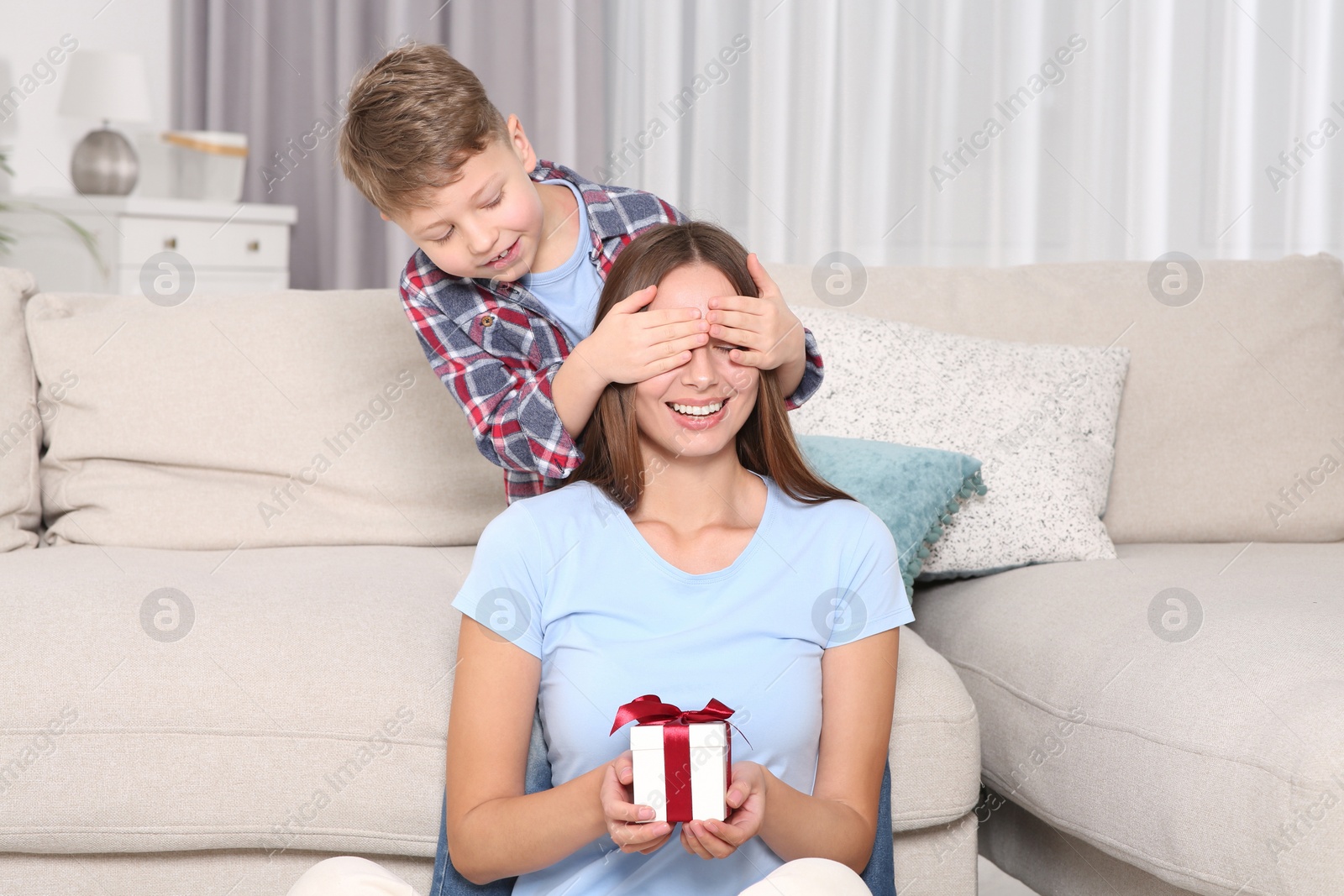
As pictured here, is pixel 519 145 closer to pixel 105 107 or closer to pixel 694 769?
pixel 694 769

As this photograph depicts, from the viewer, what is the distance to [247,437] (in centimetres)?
181

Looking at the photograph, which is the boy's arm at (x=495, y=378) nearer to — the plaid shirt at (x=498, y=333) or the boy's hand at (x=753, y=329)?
the plaid shirt at (x=498, y=333)

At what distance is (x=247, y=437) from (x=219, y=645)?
22.5 inches

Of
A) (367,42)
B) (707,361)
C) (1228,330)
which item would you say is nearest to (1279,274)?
(1228,330)

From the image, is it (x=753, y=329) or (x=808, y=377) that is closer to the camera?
(x=753, y=329)

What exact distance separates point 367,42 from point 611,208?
2.63m

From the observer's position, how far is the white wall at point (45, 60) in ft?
11.9

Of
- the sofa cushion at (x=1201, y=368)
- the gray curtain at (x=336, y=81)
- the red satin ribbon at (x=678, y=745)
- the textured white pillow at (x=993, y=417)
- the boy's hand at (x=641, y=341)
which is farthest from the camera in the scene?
the gray curtain at (x=336, y=81)

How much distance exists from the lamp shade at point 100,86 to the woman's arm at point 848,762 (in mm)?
3115

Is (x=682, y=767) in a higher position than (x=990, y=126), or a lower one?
lower

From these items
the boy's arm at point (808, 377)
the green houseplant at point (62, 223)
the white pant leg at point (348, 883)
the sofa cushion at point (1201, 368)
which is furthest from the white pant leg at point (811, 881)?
the green houseplant at point (62, 223)

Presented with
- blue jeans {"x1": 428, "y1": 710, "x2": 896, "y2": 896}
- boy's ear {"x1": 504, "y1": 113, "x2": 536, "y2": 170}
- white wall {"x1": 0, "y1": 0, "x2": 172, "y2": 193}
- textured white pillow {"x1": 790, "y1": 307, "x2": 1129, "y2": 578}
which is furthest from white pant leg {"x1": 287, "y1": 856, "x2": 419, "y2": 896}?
white wall {"x1": 0, "y1": 0, "x2": 172, "y2": 193}

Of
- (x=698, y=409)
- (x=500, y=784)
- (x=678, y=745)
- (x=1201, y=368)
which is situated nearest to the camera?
(x=678, y=745)

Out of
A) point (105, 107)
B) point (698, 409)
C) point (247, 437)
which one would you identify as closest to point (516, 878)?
point (698, 409)
